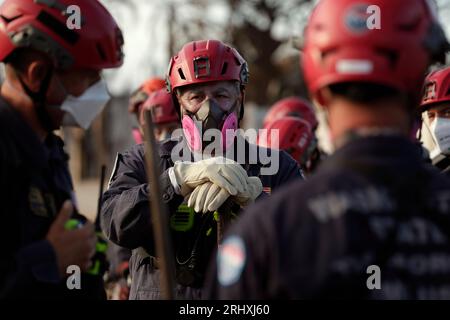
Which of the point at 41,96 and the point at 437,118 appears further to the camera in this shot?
the point at 437,118

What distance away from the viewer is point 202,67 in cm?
520

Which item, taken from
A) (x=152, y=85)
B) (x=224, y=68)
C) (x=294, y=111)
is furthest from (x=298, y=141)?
(x=294, y=111)

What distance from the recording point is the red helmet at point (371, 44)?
2752 millimetres

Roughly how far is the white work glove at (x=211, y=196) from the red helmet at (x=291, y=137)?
9.06 feet

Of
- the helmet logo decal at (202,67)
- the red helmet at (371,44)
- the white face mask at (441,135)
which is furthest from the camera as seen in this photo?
the white face mask at (441,135)

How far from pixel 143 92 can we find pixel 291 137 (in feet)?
6.19

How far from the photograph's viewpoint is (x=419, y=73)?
2.87 m

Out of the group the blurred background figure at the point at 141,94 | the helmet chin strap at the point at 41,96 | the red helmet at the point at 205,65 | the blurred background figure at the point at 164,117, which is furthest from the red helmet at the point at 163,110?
the helmet chin strap at the point at 41,96

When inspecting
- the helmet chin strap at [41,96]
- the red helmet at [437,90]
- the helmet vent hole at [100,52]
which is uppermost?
the red helmet at [437,90]

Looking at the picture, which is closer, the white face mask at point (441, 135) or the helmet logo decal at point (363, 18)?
the helmet logo decal at point (363, 18)

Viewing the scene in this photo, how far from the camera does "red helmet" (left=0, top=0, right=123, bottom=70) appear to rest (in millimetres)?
3453

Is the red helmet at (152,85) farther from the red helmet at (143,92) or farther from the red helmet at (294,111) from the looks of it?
the red helmet at (294,111)

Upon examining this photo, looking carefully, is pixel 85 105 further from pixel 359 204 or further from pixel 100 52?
pixel 359 204
